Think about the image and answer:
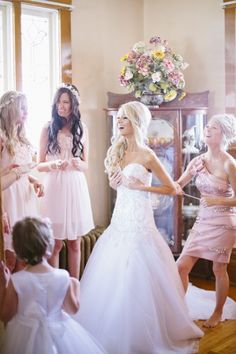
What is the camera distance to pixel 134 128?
→ 328 centimetres

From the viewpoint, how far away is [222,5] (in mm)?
4543

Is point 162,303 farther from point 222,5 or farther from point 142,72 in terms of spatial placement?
point 222,5

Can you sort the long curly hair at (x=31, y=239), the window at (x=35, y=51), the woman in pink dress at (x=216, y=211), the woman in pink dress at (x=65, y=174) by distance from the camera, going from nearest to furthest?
the long curly hair at (x=31, y=239) → the woman in pink dress at (x=216, y=211) → the woman in pink dress at (x=65, y=174) → the window at (x=35, y=51)

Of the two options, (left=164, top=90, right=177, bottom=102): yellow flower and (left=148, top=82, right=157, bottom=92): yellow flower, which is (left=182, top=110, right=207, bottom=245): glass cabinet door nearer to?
(left=164, top=90, right=177, bottom=102): yellow flower

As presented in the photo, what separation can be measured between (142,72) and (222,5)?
92 cm

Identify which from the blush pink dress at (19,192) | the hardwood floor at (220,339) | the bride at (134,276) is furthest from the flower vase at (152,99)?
the hardwood floor at (220,339)

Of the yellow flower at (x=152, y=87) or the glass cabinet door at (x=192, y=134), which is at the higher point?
the yellow flower at (x=152, y=87)

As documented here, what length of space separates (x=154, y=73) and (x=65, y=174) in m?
1.30

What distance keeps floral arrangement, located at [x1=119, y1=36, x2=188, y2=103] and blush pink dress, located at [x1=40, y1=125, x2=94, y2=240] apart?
105 centimetres

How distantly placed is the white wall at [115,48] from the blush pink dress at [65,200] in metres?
1.06

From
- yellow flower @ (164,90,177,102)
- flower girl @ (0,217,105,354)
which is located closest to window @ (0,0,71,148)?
yellow flower @ (164,90,177,102)

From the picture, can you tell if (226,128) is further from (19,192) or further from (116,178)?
(19,192)

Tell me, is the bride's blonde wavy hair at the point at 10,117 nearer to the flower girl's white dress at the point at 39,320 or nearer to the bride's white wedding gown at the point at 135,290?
the bride's white wedding gown at the point at 135,290

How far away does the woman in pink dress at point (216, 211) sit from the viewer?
3.49 m
